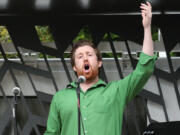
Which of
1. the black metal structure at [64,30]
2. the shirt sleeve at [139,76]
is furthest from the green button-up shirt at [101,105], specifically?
the black metal structure at [64,30]

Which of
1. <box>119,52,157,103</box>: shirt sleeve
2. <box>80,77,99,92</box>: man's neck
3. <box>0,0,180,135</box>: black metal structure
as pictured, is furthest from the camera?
<box>0,0,180,135</box>: black metal structure

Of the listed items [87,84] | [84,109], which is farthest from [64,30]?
[84,109]

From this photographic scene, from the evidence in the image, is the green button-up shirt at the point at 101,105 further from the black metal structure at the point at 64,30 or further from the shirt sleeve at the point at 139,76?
the black metal structure at the point at 64,30

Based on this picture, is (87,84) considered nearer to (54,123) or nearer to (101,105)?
(101,105)

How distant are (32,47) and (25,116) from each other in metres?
1.02

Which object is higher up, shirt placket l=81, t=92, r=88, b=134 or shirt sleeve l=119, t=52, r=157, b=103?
shirt sleeve l=119, t=52, r=157, b=103

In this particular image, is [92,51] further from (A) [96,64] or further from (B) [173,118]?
(B) [173,118]

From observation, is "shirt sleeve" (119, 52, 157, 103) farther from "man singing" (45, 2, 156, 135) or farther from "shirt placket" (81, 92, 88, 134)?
"shirt placket" (81, 92, 88, 134)

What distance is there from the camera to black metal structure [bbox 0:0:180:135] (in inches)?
180

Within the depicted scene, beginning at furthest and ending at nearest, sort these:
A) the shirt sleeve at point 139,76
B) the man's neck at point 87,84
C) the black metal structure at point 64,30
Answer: the black metal structure at point 64,30 → the man's neck at point 87,84 → the shirt sleeve at point 139,76

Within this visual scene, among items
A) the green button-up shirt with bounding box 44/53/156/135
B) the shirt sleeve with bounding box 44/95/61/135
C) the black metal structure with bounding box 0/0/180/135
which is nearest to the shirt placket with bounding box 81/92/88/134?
the green button-up shirt with bounding box 44/53/156/135

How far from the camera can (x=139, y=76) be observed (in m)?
2.03

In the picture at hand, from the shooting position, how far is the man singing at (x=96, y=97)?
6.61ft

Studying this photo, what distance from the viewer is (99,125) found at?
2080mm
